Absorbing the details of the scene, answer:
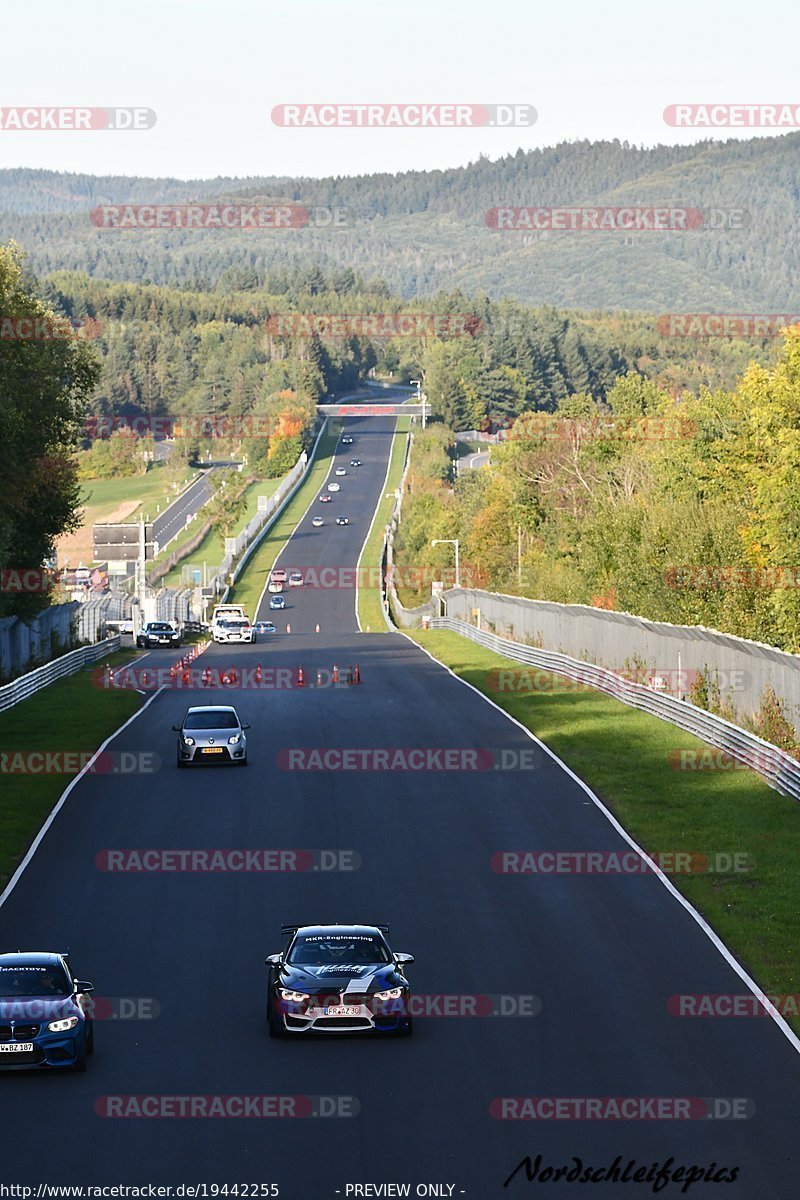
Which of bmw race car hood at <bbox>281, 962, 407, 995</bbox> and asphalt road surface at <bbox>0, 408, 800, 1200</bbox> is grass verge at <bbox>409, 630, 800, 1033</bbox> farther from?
bmw race car hood at <bbox>281, 962, 407, 995</bbox>

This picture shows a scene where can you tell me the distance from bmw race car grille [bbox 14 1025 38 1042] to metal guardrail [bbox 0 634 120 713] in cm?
3644

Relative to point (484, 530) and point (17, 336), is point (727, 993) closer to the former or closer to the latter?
point (17, 336)

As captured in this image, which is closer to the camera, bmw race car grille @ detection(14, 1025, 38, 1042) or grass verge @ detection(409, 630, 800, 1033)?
bmw race car grille @ detection(14, 1025, 38, 1042)

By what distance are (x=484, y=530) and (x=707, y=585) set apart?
75235 mm

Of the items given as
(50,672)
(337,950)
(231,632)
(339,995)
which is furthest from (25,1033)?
(231,632)

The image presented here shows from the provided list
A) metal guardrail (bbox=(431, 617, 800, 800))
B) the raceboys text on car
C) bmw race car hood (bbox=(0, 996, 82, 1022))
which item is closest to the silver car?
metal guardrail (bbox=(431, 617, 800, 800))

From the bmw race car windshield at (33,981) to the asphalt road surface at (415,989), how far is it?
0.95 meters

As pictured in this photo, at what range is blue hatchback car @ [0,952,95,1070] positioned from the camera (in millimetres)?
17781

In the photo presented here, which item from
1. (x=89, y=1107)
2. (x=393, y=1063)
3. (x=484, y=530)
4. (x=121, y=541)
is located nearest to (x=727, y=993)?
(x=393, y=1063)

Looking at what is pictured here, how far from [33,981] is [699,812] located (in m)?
19.1

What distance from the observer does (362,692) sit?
189 ft

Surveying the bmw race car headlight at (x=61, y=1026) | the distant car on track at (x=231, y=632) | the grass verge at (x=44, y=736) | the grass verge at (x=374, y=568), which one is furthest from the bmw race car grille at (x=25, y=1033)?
the grass verge at (x=374, y=568)

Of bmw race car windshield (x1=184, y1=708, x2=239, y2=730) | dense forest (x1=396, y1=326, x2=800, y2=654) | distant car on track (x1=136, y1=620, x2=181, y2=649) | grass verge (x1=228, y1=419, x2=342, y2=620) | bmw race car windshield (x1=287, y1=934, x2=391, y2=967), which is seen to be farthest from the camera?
grass verge (x1=228, y1=419, x2=342, y2=620)

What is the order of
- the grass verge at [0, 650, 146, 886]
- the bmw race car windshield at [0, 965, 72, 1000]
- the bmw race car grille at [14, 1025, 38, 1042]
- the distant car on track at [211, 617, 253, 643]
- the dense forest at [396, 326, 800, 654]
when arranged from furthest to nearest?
1. the distant car on track at [211, 617, 253, 643]
2. the dense forest at [396, 326, 800, 654]
3. the grass verge at [0, 650, 146, 886]
4. the bmw race car windshield at [0, 965, 72, 1000]
5. the bmw race car grille at [14, 1025, 38, 1042]
